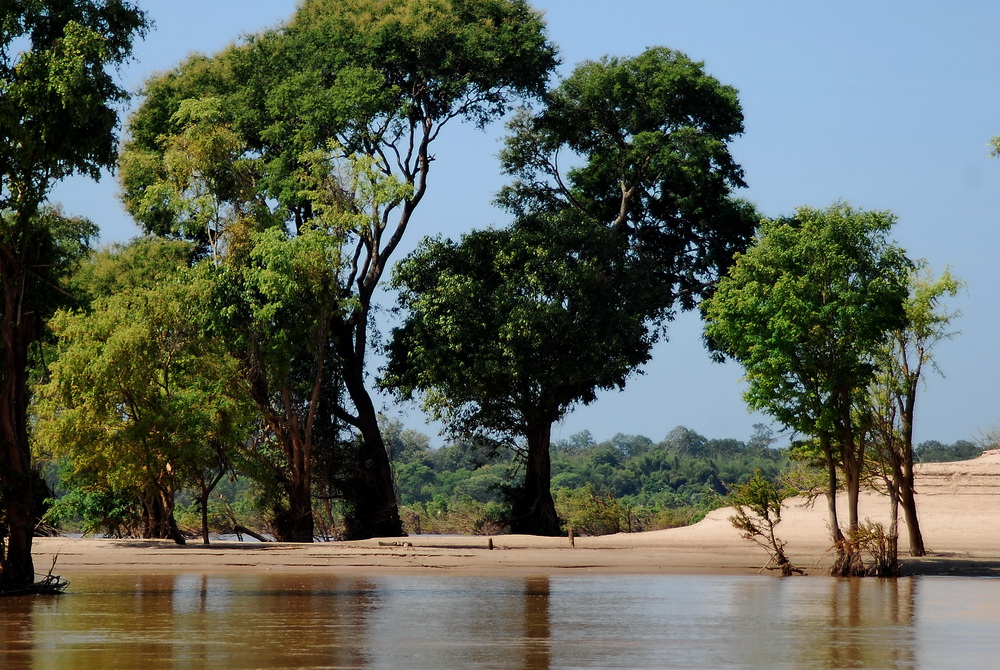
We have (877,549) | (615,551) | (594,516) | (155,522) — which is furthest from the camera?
(594,516)

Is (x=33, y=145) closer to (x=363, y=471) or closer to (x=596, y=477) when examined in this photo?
(x=363, y=471)

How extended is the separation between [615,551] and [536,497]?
25.2 feet

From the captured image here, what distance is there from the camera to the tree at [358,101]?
38.2 m

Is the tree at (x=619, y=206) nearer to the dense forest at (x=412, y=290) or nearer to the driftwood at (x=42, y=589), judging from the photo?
the dense forest at (x=412, y=290)

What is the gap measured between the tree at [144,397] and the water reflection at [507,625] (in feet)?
20.4

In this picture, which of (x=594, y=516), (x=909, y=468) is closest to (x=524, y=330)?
(x=594, y=516)

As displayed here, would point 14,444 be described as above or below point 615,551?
above

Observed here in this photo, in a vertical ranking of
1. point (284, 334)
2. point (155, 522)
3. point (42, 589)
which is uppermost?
point (284, 334)

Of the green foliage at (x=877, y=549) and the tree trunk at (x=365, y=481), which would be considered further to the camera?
the tree trunk at (x=365, y=481)

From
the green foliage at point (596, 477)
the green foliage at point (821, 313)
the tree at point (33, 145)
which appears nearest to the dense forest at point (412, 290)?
the green foliage at point (821, 313)

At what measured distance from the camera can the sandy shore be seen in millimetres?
29625

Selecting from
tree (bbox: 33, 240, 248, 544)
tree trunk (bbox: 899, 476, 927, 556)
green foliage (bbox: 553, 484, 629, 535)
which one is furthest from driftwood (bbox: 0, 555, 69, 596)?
green foliage (bbox: 553, 484, 629, 535)

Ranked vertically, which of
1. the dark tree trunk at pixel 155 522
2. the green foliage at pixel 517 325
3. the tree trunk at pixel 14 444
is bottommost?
the dark tree trunk at pixel 155 522

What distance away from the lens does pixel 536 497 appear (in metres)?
40.1
